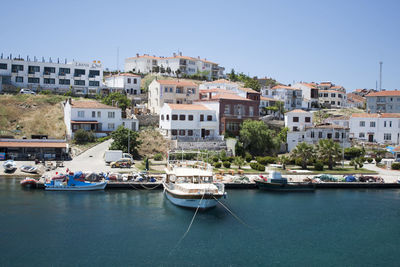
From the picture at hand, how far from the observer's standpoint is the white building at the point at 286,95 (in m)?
110

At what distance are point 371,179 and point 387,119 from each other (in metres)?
34.4

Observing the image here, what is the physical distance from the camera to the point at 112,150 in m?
62.5

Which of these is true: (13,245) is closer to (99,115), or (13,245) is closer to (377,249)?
(377,249)

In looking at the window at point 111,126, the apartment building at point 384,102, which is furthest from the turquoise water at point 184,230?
the apartment building at point 384,102

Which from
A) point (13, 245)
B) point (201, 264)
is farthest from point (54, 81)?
point (201, 264)

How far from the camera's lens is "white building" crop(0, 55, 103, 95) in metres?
93.6

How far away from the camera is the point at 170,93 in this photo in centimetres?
8738

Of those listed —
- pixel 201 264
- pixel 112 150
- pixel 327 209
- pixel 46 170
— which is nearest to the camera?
pixel 201 264

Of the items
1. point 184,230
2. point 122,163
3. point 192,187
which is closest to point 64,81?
point 122,163

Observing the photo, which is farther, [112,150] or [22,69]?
[22,69]

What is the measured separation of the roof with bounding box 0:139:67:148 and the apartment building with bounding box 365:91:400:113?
7888cm

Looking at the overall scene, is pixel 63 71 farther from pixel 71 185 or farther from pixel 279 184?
pixel 279 184

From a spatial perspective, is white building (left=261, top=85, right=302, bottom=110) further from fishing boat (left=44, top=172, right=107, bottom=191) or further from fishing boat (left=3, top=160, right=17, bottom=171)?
fishing boat (left=3, top=160, right=17, bottom=171)

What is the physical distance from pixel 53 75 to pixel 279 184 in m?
66.4
